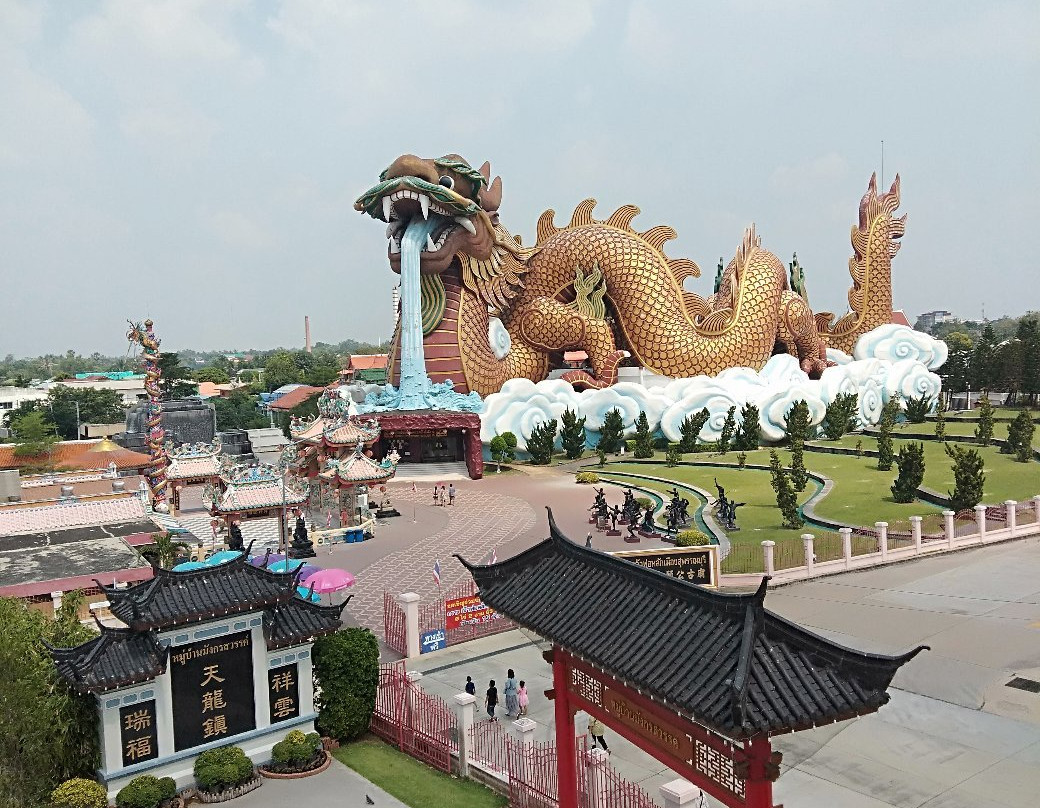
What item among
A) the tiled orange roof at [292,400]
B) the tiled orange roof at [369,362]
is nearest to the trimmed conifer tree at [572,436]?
the tiled orange roof at [292,400]

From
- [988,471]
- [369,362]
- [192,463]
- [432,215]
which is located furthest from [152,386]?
[369,362]

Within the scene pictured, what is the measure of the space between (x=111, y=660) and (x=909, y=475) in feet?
67.2

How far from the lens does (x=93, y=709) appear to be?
8828 millimetres

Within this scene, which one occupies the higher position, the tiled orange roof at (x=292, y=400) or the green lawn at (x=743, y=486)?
the tiled orange roof at (x=292, y=400)

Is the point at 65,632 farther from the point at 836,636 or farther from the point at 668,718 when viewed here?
the point at 836,636

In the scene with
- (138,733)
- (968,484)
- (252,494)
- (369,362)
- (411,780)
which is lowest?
(411,780)

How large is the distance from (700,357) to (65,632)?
32.2 m

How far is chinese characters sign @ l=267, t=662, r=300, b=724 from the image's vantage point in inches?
387

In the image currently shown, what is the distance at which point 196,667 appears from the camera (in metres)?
9.27

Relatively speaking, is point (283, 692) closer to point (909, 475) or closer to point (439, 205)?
point (909, 475)

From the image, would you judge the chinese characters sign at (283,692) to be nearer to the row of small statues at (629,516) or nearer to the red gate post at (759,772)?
the red gate post at (759,772)

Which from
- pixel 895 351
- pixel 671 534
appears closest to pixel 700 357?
pixel 895 351

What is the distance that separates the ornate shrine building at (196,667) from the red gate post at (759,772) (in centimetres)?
592

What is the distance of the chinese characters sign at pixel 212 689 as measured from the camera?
9.16 metres
